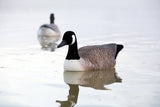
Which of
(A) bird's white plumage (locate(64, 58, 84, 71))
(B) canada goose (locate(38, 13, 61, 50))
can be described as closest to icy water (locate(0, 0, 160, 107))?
(A) bird's white plumage (locate(64, 58, 84, 71))

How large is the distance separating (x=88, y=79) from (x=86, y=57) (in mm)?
885

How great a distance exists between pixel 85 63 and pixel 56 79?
3.30 ft

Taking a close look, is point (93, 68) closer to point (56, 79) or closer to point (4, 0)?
point (56, 79)

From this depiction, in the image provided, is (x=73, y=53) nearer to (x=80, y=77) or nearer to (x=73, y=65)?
(x=73, y=65)

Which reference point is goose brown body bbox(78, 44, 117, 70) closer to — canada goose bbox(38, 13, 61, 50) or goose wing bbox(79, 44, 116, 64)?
goose wing bbox(79, 44, 116, 64)

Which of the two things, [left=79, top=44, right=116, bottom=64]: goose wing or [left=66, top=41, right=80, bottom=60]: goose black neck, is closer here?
[left=66, top=41, right=80, bottom=60]: goose black neck

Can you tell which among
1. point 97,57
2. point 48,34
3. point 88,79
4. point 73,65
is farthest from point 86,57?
point 48,34

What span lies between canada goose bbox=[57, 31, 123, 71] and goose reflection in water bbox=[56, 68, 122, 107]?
0.13m

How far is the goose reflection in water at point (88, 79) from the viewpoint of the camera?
6.91 meters

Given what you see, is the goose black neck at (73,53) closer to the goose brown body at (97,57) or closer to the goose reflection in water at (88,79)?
the goose brown body at (97,57)

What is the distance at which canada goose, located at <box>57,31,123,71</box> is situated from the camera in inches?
330

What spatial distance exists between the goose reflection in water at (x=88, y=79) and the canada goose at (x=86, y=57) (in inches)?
5.0

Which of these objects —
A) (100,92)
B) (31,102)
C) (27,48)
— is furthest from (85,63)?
(27,48)

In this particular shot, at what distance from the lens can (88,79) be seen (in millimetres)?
7785
